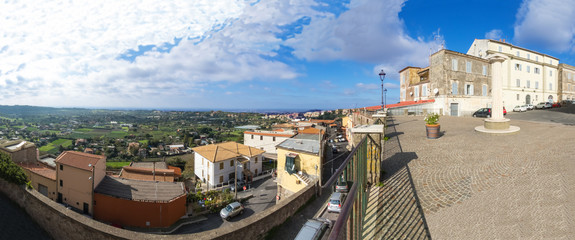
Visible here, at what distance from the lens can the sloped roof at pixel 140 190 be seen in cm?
1575

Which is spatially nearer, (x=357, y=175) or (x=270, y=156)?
(x=357, y=175)

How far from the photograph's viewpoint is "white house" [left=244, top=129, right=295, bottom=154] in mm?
36719

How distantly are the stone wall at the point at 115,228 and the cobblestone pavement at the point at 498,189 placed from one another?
2344 mm

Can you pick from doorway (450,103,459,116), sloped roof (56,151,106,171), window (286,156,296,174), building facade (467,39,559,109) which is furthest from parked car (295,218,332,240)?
building facade (467,39,559,109)

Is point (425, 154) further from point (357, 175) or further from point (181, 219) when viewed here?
point (181, 219)

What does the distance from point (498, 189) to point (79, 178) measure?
884 inches

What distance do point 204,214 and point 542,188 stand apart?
62.0ft

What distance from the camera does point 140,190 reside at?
1642 centimetres

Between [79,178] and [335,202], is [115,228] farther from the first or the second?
[79,178]

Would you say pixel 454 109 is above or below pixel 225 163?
above

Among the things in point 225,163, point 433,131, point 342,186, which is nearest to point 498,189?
point 342,186

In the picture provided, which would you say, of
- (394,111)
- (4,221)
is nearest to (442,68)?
(394,111)

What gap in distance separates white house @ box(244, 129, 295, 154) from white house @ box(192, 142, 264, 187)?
23.9 feet

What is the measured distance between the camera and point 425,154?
25.7ft
